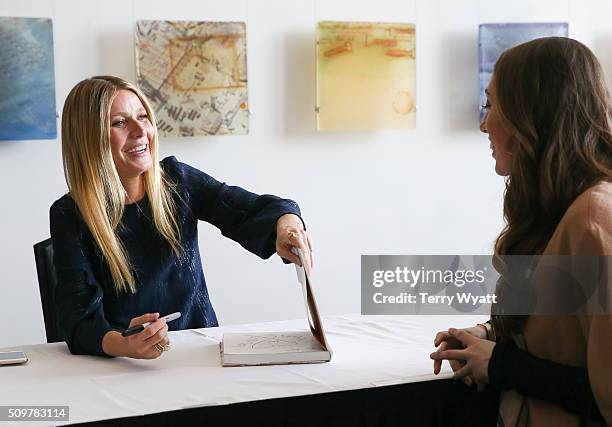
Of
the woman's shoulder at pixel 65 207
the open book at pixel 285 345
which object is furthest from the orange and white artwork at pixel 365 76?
the open book at pixel 285 345

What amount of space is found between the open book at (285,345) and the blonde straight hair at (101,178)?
15.0 inches

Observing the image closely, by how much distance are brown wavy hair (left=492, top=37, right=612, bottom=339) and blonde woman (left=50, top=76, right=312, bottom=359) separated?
792 millimetres

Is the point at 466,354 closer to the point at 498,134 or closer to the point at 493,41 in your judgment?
the point at 498,134

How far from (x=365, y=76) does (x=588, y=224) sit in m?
2.65

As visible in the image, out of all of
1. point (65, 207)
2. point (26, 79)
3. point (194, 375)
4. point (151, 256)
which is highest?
point (26, 79)

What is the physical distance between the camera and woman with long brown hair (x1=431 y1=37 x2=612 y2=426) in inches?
65.7

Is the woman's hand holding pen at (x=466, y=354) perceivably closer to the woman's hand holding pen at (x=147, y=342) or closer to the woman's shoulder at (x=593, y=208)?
the woman's shoulder at (x=593, y=208)

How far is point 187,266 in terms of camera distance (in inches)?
104

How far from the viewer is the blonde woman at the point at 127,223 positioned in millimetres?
2439

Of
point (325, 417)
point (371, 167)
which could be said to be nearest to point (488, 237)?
point (371, 167)

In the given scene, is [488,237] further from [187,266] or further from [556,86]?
[556,86]

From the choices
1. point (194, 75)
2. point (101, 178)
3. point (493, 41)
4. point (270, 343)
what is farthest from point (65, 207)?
point (493, 41)

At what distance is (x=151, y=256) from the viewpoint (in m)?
2.57

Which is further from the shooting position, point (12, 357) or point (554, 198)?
point (12, 357)
